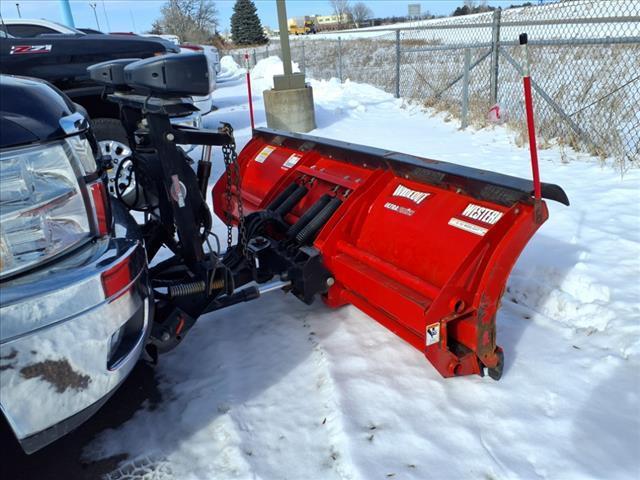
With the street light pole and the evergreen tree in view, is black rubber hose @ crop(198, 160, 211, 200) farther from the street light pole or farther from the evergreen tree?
the evergreen tree

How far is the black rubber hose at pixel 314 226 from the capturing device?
3.17 metres

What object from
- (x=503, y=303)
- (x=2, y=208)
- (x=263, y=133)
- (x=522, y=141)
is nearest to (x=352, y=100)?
(x=522, y=141)

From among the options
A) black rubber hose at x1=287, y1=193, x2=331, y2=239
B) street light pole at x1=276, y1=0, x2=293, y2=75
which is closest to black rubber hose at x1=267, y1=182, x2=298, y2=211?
black rubber hose at x1=287, y1=193, x2=331, y2=239

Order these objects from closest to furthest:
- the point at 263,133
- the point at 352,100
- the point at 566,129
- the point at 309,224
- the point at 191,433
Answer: the point at 191,433
the point at 309,224
the point at 263,133
the point at 566,129
the point at 352,100

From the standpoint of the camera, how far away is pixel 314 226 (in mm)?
3178

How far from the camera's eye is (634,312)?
308 centimetres

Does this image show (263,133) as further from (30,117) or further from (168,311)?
(30,117)

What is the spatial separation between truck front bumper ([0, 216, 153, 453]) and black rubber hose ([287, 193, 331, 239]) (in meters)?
1.47

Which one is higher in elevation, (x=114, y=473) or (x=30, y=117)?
(x=30, y=117)

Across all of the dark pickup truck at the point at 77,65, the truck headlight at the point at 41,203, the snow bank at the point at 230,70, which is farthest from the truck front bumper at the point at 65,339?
the snow bank at the point at 230,70

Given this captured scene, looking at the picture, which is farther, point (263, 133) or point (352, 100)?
point (352, 100)

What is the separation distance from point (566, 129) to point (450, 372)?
594 centimetres

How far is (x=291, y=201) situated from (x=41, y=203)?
2.07 m

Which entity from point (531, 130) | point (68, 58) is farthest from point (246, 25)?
point (531, 130)
